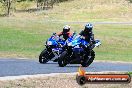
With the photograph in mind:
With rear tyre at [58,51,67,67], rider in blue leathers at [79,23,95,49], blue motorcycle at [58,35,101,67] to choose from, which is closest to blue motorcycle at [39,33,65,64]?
blue motorcycle at [58,35,101,67]

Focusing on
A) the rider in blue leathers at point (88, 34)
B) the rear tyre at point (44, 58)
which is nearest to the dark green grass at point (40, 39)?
the rear tyre at point (44, 58)

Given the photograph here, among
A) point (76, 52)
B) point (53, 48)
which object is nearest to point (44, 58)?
point (53, 48)

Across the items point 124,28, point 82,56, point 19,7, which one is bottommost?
point 19,7

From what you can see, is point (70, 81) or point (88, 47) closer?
point (70, 81)

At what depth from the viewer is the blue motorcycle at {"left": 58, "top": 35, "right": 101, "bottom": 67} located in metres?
20.3

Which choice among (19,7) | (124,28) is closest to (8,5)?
(19,7)

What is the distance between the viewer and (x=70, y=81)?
1535cm

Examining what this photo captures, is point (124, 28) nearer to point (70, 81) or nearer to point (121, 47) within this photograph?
point (121, 47)

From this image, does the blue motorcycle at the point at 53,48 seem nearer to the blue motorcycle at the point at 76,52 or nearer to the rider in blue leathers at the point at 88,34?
the blue motorcycle at the point at 76,52

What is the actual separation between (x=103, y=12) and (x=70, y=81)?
191 ft

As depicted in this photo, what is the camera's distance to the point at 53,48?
70.3ft

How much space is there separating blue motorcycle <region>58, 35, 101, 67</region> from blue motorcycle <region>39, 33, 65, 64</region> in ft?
2.36

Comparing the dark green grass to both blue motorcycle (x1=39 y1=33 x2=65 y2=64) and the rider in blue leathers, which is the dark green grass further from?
the rider in blue leathers

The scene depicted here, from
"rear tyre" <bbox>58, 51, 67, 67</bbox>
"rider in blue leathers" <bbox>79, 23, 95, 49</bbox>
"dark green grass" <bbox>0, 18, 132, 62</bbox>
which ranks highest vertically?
"rider in blue leathers" <bbox>79, 23, 95, 49</bbox>
